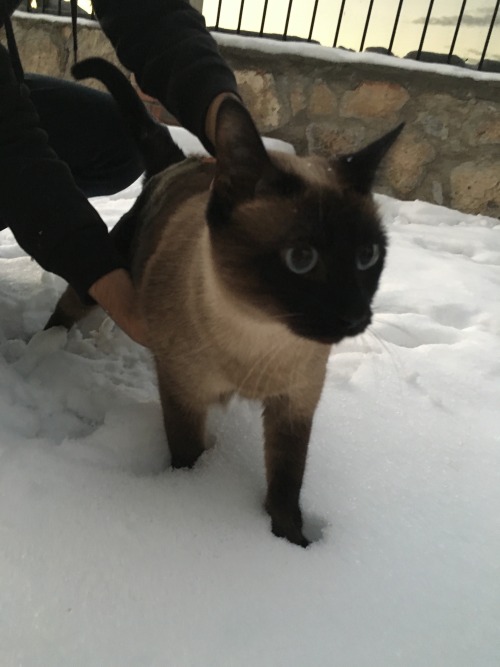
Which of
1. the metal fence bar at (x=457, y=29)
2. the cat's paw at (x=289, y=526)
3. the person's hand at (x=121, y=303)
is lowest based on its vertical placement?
the cat's paw at (x=289, y=526)

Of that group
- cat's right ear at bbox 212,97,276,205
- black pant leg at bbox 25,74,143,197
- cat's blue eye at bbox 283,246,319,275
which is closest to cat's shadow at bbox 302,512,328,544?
cat's blue eye at bbox 283,246,319,275

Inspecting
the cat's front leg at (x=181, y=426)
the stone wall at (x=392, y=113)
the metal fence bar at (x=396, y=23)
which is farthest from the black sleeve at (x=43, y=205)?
the metal fence bar at (x=396, y=23)

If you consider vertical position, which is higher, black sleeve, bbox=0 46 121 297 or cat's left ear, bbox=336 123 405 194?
cat's left ear, bbox=336 123 405 194

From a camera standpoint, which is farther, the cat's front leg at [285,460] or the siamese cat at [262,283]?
the cat's front leg at [285,460]

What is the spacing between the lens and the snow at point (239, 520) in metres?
0.87

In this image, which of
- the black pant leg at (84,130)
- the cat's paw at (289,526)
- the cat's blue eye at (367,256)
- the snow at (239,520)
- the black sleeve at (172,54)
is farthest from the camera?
the black pant leg at (84,130)

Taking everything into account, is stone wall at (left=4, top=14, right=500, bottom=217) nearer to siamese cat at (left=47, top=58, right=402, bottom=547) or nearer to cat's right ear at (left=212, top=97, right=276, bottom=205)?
siamese cat at (left=47, top=58, right=402, bottom=547)

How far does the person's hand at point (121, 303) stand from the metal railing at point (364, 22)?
2.65 meters

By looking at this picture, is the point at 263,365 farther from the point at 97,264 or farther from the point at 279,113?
the point at 279,113

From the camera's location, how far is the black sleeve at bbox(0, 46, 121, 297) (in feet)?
3.96

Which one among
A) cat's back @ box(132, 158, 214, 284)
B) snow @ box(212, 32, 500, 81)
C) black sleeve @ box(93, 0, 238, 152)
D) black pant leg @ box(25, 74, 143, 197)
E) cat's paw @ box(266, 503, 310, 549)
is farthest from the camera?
snow @ box(212, 32, 500, 81)

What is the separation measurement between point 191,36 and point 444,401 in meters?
1.14

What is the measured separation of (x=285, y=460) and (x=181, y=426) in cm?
22

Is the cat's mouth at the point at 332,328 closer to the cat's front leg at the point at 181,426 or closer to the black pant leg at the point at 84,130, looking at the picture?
the cat's front leg at the point at 181,426
